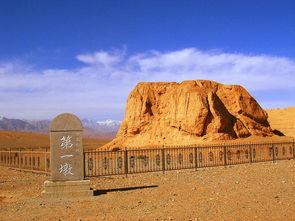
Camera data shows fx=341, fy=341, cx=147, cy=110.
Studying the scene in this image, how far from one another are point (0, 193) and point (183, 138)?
24.4 m

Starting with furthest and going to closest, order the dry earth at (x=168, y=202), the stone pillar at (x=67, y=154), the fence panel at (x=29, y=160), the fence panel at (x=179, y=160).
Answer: the fence panel at (x=179, y=160) < the fence panel at (x=29, y=160) < the stone pillar at (x=67, y=154) < the dry earth at (x=168, y=202)

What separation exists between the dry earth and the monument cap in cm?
219

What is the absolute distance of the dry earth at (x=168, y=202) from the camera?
25.5 ft

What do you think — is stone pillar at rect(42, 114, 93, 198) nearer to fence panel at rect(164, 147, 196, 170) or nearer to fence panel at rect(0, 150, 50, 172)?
fence panel at rect(0, 150, 50, 172)

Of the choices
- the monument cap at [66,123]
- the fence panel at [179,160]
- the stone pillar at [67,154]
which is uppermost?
the monument cap at [66,123]

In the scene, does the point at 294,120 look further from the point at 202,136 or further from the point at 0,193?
the point at 0,193

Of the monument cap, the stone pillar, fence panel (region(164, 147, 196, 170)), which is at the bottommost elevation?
fence panel (region(164, 147, 196, 170))

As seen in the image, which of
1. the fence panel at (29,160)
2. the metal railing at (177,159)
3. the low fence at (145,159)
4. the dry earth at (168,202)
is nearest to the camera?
the dry earth at (168,202)

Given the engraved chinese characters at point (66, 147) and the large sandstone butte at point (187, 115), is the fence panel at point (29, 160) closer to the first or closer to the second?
the engraved chinese characters at point (66, 147)

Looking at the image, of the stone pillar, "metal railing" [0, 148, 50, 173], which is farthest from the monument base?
"metal railing" [0, 148, 50, 173]

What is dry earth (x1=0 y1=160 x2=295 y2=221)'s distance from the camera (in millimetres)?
7766

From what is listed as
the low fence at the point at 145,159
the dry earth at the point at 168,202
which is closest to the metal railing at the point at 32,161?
the low fence at the point at 145,159

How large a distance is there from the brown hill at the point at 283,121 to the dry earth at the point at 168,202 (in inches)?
2021

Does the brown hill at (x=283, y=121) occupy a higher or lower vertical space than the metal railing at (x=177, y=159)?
higher
